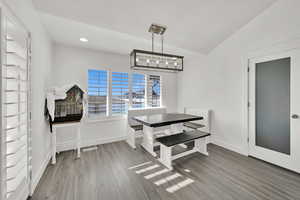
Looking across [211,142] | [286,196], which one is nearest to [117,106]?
[211,142]

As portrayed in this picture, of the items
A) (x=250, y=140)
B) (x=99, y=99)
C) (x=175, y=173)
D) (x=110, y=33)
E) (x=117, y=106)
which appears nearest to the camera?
(x=175, y=173)

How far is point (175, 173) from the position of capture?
7.30 ft

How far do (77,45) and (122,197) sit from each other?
10.9 ft

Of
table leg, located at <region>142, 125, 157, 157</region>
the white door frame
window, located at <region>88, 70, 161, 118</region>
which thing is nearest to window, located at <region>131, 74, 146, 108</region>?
window, located at <region>88, 70, 161, 118</region>

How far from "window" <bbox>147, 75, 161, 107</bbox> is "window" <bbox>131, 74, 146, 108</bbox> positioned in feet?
0.76

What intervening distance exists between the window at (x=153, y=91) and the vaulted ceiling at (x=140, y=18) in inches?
58.8

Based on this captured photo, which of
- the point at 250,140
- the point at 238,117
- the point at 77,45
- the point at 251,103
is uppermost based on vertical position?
the point at 77,45

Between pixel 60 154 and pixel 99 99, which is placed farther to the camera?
pixel 99 99

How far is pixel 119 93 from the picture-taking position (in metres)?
3.76

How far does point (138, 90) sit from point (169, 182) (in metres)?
2.74

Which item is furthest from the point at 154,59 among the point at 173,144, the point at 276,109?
the point at 276,109

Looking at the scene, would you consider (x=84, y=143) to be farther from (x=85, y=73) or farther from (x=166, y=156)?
(x=166, y=156)

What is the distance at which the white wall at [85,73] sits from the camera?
10.1 ft

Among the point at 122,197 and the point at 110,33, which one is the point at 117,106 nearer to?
the point at 110,33
